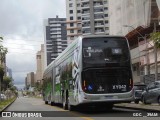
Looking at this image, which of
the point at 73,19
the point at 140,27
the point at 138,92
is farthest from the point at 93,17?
the point at 138,92

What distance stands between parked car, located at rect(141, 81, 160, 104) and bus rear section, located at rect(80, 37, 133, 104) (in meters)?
6.82

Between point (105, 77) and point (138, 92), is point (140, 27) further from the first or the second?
point (105, 77)

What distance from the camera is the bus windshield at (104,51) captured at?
66.3ft

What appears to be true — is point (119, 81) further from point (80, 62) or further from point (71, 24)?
point (71, 24)

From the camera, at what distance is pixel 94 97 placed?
19922 millimetres

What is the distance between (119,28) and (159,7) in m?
21.7

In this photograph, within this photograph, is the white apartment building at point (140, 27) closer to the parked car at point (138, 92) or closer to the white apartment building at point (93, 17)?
the parked car at point (138, 92)

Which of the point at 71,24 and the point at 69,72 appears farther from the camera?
the point at 71,24

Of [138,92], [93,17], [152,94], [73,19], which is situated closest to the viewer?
[152,94]

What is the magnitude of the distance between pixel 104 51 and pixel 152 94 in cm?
814

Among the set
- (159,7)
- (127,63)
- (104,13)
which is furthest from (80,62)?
(104,13)

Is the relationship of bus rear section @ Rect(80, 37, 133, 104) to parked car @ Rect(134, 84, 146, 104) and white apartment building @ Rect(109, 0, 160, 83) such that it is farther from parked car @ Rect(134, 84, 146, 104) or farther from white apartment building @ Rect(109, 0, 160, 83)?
white apartment building @ Rect(109, 0, 160, 83)

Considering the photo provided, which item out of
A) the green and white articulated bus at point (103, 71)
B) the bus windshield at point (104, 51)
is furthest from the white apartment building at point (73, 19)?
the green and white articulated bus at point (103, 71)

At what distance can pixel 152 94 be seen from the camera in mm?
27391
